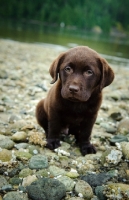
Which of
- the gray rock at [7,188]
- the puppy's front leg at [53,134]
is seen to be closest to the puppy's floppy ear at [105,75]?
the puppy's front leg at [53,134]

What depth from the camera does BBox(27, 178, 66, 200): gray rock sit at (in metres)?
2.38

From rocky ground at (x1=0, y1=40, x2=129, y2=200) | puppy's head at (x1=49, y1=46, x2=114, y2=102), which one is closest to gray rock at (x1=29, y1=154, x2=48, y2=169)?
A: rocky ground at (x1=0, y1=40, x2=129, y2=200)

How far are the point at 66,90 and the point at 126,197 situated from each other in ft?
4.39

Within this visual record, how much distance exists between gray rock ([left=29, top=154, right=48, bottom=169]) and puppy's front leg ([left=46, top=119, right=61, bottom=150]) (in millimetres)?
436

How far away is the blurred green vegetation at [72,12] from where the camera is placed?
74325 mm

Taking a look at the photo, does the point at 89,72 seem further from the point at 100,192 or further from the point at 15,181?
the point at 15,181

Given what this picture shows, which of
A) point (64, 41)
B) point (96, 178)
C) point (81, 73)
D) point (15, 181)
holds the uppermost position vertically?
point (81, 73)

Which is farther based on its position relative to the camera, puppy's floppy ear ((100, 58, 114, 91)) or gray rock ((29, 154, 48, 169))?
puppy's floppy ear ((100, 58, 114, 91))

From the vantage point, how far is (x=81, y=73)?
3.16 m

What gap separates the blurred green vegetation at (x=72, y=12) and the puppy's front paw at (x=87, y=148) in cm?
6233

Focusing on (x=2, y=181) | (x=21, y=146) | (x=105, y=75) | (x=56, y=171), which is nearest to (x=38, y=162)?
(x=56, y=171)

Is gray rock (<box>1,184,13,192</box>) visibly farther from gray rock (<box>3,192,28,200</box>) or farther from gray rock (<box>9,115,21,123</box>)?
gray rock (<box>9,115,21,123</box>)

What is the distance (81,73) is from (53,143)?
111cm

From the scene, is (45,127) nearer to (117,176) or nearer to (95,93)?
(95,93)
